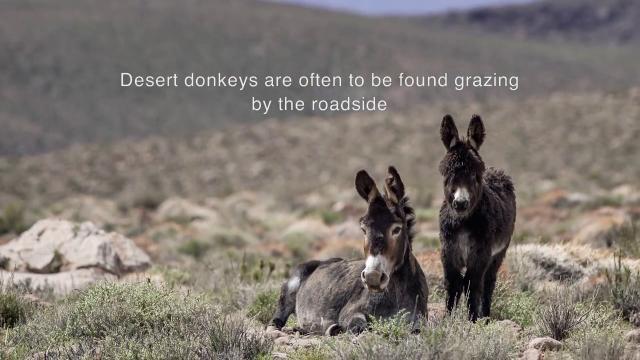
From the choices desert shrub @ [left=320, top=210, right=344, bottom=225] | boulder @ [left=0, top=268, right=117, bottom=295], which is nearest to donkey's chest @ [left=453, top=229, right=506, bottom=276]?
boulder @ [left=0, top=268, right=117, bottom=295]

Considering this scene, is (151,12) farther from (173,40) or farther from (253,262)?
(253,262)

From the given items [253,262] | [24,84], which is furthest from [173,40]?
[253,262]

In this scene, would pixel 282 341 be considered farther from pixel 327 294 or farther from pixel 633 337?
pixel 633 337

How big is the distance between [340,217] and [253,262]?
318 inches

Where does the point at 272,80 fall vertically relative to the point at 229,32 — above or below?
below

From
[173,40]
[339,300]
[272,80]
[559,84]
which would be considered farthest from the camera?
[559,84]

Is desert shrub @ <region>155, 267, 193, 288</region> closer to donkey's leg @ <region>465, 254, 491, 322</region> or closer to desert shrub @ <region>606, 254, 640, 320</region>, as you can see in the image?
donkey's leg @ <region>465, 254, 491, 322</region>

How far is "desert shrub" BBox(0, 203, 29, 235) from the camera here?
67.3 feet

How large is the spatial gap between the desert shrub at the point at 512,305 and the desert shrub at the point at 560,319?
1.71ft

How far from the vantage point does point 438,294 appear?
10.4 m

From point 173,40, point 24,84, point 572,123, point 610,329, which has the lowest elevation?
point 610,329

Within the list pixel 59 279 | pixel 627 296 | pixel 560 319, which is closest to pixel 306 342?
pixel 560 319

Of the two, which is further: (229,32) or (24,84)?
(229,32)

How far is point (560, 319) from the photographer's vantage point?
26.9 ft
